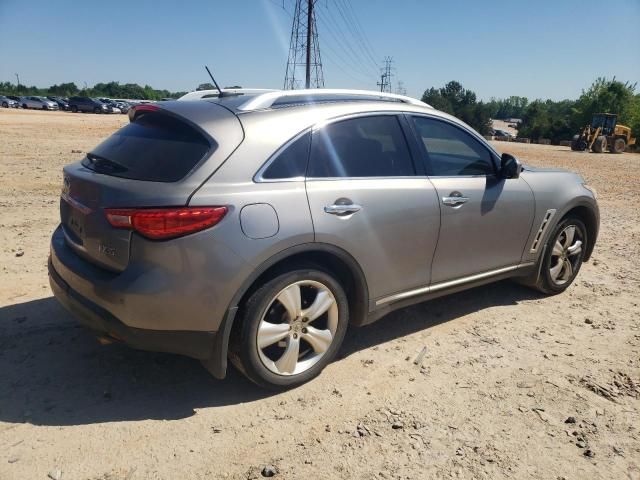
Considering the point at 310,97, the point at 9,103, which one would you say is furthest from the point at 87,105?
the point at 310,97

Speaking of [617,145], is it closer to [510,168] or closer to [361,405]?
[510,168]

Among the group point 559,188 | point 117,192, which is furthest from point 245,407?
point 559,188

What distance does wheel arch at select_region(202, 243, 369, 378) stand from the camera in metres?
2.68

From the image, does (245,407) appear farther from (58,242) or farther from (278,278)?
(58,242)

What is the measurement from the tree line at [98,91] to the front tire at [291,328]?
336 ft

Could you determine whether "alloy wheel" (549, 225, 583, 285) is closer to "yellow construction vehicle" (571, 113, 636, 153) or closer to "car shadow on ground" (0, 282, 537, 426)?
"car shadow on ground" (0, 282, 537, 426)

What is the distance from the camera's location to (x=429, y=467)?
7.99 feet

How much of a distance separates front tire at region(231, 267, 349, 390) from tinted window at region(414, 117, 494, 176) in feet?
4.17

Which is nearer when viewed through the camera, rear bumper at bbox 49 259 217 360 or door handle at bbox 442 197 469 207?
rear bumper at bbox 49 259 217 360

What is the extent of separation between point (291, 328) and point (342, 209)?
0.77 meters

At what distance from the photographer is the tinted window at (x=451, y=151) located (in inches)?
146

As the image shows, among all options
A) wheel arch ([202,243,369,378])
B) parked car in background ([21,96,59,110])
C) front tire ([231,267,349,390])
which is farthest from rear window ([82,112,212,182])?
parked car in background ([21,96,59,110])

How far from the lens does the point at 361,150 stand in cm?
330

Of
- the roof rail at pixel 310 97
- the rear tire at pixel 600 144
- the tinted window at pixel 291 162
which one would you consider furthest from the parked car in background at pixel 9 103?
the tinted window at pixel 291 162
